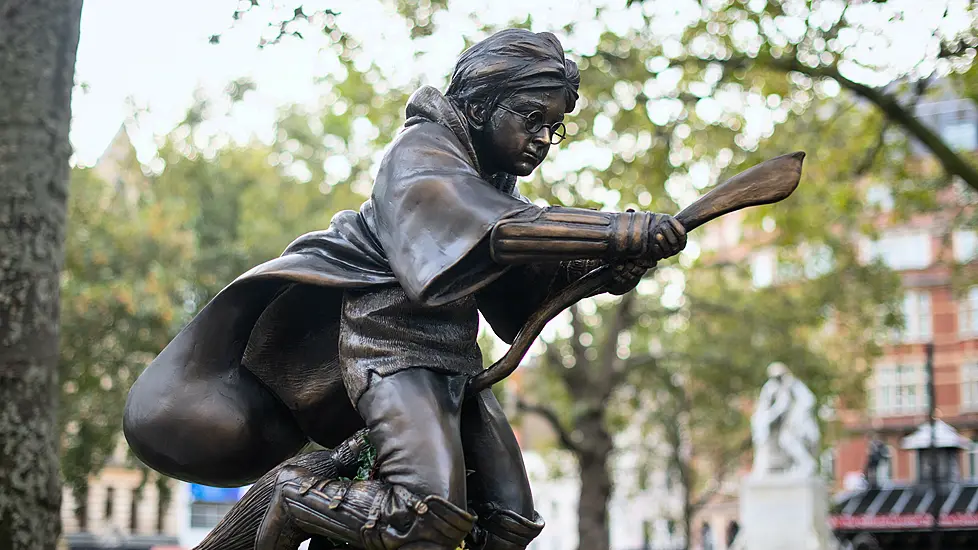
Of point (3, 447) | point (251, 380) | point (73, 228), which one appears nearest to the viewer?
point (251, 380)

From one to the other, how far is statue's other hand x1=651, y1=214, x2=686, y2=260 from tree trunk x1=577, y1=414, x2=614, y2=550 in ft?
62.4

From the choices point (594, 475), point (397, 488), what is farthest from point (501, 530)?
point (594, 475)

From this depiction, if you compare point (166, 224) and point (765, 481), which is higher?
point (166, 224)

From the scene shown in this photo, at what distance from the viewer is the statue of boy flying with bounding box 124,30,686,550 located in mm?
3076

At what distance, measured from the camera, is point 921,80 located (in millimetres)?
13812

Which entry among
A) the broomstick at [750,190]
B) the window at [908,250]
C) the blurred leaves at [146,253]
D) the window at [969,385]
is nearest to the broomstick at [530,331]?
the broomstick at [750,190]

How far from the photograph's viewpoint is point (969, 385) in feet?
168

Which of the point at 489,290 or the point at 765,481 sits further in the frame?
the point at 765,481

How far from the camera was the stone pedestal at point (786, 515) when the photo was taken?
18422 millimetres

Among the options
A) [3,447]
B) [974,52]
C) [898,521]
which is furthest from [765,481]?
[3,447]

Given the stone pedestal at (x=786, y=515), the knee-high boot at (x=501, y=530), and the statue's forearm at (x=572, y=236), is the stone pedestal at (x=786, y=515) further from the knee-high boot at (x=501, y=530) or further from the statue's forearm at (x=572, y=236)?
the statue's forearm at (x=572, y=236)

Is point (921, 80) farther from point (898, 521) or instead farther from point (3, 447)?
point (3, 447)

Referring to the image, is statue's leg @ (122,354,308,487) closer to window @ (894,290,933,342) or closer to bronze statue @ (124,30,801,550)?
bronze statue @ (124,30,801,550)

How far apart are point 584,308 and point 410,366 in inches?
848
